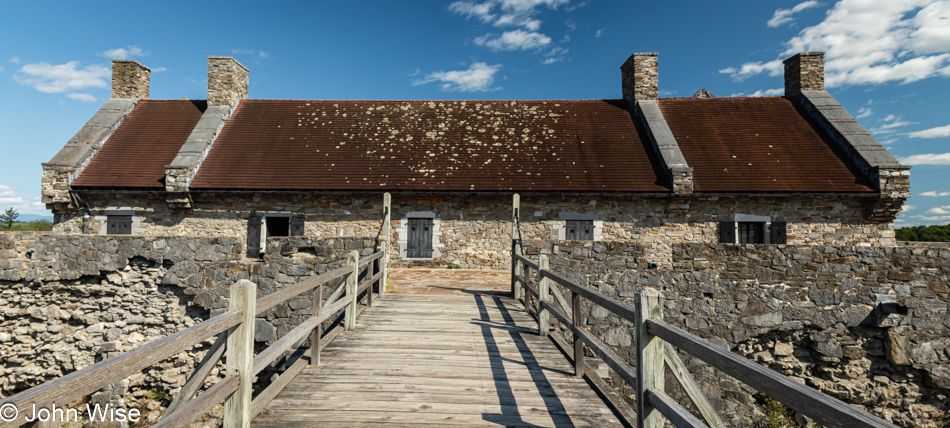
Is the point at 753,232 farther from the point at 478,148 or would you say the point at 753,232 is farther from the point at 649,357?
the point at 649,357

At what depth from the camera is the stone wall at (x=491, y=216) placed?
490 inches

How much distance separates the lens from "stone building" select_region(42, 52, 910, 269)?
1245 centimetres

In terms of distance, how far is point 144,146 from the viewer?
564 inches

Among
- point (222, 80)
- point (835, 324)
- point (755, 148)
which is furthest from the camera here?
point (222, 80)

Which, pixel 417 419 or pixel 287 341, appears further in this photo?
pixel 287 341

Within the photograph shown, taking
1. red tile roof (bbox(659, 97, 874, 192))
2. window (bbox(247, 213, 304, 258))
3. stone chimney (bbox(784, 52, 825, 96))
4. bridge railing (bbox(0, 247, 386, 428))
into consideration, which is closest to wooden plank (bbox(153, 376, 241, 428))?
bridge railing (bbox(0, 247, 386, 428))

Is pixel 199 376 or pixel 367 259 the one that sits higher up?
pixel 367 259

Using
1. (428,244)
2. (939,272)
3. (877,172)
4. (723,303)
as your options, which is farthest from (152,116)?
(877,172)

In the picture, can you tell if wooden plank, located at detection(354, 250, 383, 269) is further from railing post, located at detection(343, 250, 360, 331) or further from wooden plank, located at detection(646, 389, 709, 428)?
wooden plank, located at detection(646, 389, 709, 428)

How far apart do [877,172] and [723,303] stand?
890 centimetres

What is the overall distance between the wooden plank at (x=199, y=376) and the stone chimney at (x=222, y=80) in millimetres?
15668

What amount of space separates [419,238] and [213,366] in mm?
10340

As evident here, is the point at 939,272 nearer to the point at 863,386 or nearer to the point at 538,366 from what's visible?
the point at 863,386

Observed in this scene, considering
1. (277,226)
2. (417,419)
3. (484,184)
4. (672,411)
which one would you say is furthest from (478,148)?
(672,411)
